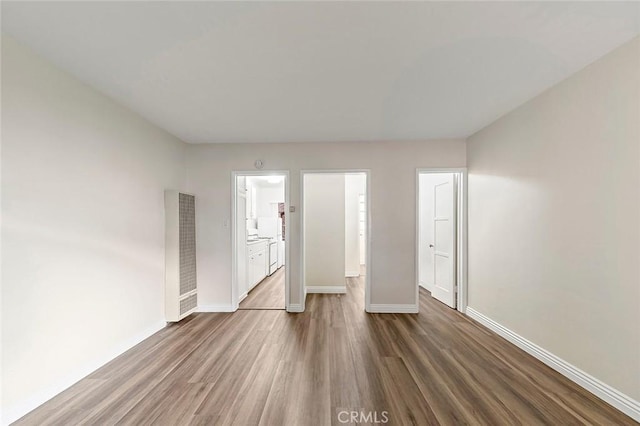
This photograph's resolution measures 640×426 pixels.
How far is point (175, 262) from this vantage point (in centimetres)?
318

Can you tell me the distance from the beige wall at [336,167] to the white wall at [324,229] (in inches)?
43.0

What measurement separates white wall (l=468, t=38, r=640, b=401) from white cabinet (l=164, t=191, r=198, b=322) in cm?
381

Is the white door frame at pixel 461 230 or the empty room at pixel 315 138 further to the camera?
the white door frame at pixel 461 230

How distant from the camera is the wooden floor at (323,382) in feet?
5.53

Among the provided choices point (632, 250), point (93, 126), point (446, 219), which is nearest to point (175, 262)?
point (93, 126)

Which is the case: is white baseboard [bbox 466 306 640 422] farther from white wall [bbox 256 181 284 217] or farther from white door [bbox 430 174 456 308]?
white wall [bbox 256 181 284 217]

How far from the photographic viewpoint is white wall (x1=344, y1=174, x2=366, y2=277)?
238 inches

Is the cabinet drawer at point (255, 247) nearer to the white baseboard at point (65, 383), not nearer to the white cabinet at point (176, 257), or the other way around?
the white cabinet at point (176, 257)

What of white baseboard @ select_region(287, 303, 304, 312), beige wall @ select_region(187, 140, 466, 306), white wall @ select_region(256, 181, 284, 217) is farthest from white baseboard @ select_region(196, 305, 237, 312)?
white wall @ select_region(256, 181, 284, 217)

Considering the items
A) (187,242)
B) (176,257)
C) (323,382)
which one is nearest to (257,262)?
(187,242)

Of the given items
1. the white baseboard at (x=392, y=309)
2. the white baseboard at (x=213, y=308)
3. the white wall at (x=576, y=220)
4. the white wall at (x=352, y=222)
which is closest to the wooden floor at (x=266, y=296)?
the white baseboard at (x=213, y=308)

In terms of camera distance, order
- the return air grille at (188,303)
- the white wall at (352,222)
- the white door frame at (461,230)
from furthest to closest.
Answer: the white wall at (352,222) < the white door frame at (461,230) < the return air grille at (188,303)

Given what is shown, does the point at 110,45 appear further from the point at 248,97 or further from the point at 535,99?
the point at 535,99

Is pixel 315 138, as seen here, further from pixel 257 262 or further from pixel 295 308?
pixel 257 262
